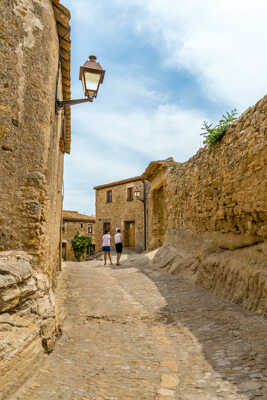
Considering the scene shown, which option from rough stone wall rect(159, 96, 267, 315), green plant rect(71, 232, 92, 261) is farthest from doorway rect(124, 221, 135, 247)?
rough stone wall rect(159, 96, 267, 315)

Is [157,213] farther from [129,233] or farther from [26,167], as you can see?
[26,167]

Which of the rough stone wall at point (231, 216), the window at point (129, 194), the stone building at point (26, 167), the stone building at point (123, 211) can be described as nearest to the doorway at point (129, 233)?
the stone building at point (123, 211)

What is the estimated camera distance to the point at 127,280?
6594 millimetres

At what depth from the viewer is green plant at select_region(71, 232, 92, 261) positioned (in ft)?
82.6

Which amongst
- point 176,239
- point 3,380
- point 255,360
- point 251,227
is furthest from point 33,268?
point 176,239

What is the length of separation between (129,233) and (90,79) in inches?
627

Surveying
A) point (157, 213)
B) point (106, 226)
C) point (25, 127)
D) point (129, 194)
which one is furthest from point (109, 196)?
point (25, 127)

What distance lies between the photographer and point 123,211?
19750 millimetres

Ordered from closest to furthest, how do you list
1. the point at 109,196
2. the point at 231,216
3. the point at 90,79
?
1. the point at 90,79
2. the point at 231,216
3. the point at 109,196

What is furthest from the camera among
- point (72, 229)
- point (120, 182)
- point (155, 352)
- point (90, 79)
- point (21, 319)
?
point (72, 229)

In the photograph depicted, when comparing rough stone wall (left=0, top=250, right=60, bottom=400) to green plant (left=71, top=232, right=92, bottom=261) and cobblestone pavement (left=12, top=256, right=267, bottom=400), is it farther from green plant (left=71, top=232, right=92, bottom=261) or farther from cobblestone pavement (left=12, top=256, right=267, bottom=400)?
green plant (left=71, top=232, right=92, bottom=261)

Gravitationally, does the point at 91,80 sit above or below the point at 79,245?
above

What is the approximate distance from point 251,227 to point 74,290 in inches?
137

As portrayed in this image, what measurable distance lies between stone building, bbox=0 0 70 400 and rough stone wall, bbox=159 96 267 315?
109 inches
